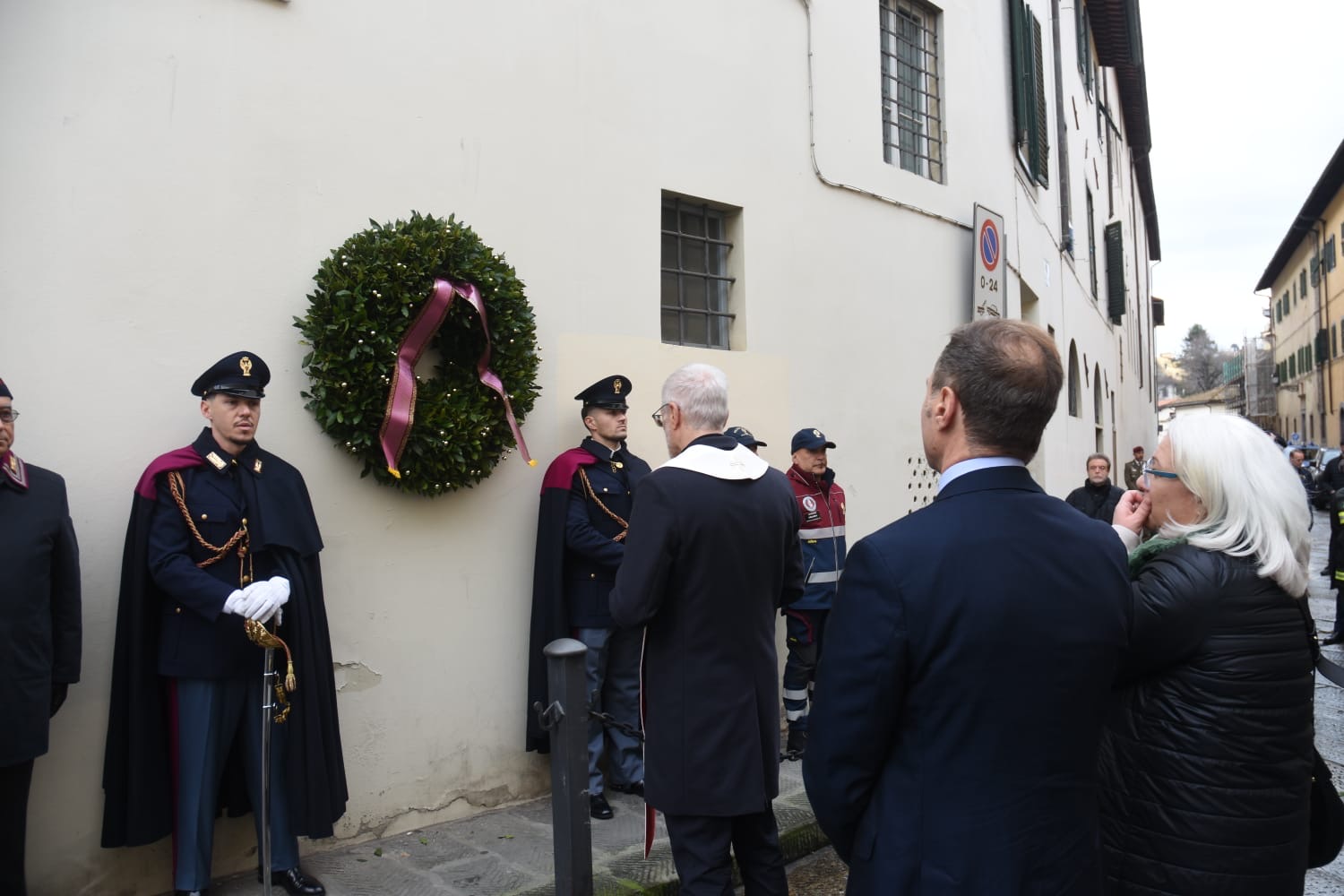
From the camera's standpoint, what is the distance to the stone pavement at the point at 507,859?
4109 mm

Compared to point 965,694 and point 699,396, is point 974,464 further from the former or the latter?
point 699,396

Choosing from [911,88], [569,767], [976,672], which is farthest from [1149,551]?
[911,88]

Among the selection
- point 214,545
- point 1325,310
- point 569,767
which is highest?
point 1325,310

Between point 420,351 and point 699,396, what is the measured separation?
1.65 meters

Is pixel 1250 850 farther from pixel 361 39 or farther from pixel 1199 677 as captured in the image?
pixel 361 39

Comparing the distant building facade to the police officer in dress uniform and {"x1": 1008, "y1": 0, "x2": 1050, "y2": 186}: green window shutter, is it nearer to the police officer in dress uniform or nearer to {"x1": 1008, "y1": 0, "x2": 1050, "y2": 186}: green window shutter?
{"x1": 1008, "y1": 0, "x2": 1050, "y2": 186}: green window shutter

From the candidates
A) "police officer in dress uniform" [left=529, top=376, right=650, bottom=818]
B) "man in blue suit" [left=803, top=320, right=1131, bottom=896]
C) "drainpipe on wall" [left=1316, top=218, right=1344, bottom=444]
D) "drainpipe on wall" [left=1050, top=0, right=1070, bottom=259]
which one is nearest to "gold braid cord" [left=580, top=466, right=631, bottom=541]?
"police officer in dress uniform" [left=529, top=376, right=650, bottom=818]

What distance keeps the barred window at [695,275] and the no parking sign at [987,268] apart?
2.94 meters

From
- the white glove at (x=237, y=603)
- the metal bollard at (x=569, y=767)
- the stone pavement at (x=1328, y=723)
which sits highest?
the white glove at (x=237, y=603)

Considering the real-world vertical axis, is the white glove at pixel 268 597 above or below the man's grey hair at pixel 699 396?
below

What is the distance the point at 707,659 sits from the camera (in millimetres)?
3295

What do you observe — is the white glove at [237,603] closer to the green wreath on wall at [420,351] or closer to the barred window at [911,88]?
the green wreath on wall at [420,351]

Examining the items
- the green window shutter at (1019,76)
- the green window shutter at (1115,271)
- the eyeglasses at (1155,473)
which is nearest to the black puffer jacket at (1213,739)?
the eyeglasses at (1155,473)

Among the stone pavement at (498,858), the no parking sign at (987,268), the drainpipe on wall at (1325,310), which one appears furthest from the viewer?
the drainpipe on wall at (1325,310)
